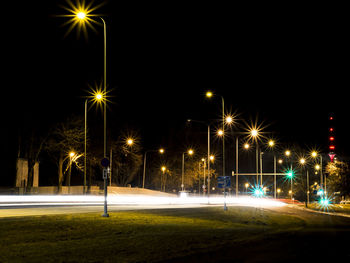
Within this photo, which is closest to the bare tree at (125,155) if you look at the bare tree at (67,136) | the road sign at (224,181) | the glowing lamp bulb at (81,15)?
the bare tree at (67,136)

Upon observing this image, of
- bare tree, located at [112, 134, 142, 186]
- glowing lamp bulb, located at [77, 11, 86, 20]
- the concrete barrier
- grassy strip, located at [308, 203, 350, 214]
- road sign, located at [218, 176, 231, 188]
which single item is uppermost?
glowing lamp bulb, located at [77, 11, 86, 20]

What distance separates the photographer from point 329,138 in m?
55.3

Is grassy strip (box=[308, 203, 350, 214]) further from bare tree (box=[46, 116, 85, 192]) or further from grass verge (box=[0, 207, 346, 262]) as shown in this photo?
bare tree (box=[46, 116, 85, 192])

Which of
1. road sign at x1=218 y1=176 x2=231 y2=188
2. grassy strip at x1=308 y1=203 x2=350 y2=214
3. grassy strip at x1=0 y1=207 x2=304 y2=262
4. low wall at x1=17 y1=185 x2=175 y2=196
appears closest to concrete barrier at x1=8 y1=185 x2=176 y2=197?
low wall at x1=17 y1=185 x2=175 y2=196

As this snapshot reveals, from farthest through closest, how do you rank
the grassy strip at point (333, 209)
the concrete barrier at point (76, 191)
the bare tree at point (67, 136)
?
the concrete barrier at point (76, 191)
the bare tree at point (67, 136)
the grassy strip at point (333, 209)

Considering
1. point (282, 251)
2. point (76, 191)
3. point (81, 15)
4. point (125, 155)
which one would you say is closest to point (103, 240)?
point (282, 251)

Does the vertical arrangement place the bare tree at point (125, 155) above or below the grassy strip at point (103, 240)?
above

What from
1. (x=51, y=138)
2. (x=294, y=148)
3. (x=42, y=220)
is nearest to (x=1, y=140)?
(x=51, y=138)

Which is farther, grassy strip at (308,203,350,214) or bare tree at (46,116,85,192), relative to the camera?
bare tree at (46,116,85,192)

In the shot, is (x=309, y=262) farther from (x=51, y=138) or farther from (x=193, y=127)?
(x=193, y=127)

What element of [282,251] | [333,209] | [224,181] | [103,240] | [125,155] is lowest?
[333,209]

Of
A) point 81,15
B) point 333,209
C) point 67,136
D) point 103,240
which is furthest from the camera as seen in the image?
point 67,136

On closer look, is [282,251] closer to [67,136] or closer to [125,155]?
[67,136]

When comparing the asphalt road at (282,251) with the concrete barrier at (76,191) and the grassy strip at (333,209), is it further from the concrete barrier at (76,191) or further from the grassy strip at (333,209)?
the concrete barrier at (76,191)
